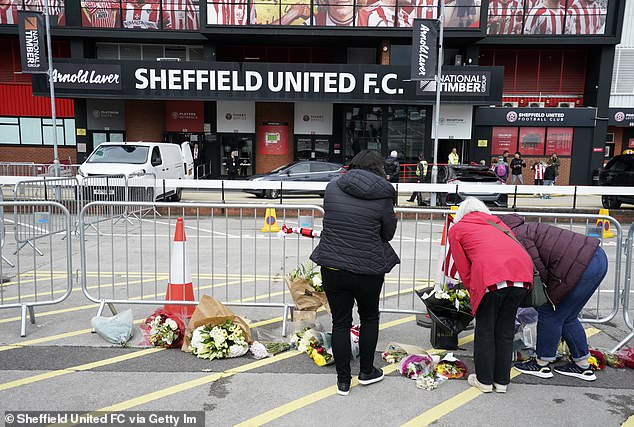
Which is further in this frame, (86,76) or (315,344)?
(86,76)

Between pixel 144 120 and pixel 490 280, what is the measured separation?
985 inches

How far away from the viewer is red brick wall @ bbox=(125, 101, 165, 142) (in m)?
25.8

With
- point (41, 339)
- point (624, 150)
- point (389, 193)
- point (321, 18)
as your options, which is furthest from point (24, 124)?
point (624, 150)

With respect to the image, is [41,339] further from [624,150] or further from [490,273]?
[624,150]

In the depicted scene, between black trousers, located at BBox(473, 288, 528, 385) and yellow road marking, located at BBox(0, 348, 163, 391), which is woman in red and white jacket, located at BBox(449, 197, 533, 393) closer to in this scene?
black trousers, located at BBox(473, 288, 528, 385)

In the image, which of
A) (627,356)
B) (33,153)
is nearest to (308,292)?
(627,356)

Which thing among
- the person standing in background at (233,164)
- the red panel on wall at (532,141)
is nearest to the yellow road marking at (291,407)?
the person standing in background at (233,164)

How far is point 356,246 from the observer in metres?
3.80

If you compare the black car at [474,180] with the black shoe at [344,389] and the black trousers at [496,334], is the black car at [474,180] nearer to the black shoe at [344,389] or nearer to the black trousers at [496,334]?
the black trousers at [496,334]

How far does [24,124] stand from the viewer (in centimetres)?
2691

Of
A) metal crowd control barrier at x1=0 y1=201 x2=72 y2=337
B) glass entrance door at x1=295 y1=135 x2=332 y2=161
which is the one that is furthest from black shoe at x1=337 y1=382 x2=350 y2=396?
glass entrance door at x1=295 y1=135 x2=332 y2=161

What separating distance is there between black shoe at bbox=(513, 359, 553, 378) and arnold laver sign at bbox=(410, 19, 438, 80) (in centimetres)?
1676

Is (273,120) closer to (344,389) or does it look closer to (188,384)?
(188,384)

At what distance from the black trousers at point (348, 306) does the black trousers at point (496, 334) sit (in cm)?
87
